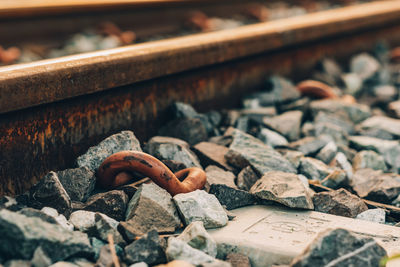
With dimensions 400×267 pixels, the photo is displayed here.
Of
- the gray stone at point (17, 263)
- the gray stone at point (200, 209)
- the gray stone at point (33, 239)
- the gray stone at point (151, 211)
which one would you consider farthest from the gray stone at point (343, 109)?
the gray stone at point (17, 263)

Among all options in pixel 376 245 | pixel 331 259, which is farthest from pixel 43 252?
pixel 376 245

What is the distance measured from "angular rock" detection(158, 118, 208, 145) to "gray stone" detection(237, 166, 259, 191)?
568mm

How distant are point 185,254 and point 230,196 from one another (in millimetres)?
656

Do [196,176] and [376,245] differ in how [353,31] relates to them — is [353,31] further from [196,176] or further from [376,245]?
[376,245]

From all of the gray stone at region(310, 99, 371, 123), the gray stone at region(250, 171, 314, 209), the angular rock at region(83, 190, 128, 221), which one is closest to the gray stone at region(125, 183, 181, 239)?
the angular rock at region(83, 190, 128, 221)

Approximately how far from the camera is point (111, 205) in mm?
2344

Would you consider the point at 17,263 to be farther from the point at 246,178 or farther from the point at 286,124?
the point at 286,124

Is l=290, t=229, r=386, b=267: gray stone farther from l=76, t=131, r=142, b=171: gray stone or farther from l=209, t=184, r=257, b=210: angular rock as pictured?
l=76, t=131, r=142, b=171: gray stone

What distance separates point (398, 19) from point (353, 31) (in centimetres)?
143

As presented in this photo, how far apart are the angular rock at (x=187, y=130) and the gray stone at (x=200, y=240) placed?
123 centimetres

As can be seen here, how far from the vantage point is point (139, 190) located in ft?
7.66

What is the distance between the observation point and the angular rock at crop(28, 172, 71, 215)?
7.55ft

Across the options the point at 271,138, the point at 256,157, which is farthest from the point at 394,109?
the point at 256,157

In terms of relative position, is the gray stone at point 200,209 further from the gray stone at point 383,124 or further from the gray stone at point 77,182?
the gray stone at point 383,124
